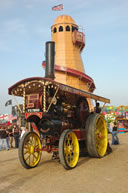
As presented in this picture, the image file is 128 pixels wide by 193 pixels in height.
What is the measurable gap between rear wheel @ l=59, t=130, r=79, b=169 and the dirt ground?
0.68ft

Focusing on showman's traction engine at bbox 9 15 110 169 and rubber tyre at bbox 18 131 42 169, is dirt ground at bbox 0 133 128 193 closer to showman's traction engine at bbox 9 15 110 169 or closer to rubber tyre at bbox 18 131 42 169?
rubber tyre at bbox 18 131 42 169

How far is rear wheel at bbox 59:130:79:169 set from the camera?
5463mm

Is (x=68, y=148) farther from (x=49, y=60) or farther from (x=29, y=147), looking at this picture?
(x=49, y=60)

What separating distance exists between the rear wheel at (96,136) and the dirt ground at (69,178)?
19.7 inches

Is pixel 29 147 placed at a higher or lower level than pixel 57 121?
lower

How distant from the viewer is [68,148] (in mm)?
5910

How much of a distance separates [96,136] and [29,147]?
2426 mm

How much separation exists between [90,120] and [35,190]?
144 inches

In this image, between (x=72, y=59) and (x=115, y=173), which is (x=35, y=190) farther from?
(x=72, y=59)

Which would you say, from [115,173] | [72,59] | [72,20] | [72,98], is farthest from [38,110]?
[72,20]

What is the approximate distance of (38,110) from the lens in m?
6.00

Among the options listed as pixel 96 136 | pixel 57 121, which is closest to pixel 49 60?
pixel 57 121

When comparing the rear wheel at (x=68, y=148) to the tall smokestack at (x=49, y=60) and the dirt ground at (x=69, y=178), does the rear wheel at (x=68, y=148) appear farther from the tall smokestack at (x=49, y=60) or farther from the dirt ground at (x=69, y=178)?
the tall smokestack at (x=49, y=60)

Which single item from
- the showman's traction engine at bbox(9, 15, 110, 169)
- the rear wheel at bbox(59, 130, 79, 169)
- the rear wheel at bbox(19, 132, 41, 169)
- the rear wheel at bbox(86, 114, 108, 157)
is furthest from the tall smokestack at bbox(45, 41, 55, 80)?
the rear wheel at bbox(59, 130, 79, 169)
